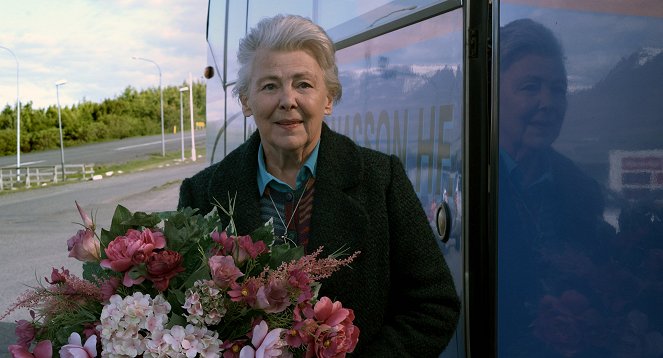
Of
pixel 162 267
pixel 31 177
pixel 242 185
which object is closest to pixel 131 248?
pixel 162 267

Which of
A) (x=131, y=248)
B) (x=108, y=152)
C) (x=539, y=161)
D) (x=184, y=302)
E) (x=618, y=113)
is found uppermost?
(x=618, y=113)

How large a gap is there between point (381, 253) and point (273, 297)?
0.64 m

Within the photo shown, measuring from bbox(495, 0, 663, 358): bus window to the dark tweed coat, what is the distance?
15.8 inches

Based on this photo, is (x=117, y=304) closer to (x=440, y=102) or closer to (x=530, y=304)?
(x=530, y=304)

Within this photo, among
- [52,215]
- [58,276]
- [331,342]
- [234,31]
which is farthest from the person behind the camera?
[52,215]

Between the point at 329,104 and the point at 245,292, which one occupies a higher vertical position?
the point at 329,104

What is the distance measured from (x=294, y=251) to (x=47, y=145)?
60.9 m

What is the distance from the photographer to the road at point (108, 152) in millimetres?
47750

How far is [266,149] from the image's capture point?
93.7 inches

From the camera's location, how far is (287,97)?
2.23 m

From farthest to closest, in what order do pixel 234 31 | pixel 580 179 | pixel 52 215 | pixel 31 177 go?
pixel 31 177
pixel 52 215
pixel 234 31
pixel 580 179

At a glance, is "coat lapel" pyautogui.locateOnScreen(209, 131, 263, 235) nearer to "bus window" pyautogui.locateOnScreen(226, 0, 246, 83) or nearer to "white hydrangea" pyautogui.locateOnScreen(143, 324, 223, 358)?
"white hydrangea" pyautogui.locateOnScreen(143, 324, 223, 358)

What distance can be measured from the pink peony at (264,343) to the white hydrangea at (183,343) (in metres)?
0.06

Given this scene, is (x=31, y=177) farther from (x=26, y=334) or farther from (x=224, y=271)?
(x=224, y=271)
